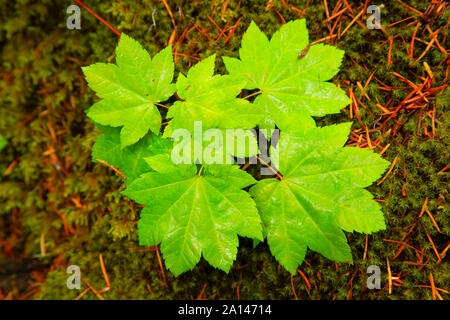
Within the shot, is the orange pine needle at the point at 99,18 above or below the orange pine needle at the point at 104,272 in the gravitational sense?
above

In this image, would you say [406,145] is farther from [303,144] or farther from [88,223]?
[88,223]

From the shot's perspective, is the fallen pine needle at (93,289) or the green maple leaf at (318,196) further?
the fallen pine needle at (93,289)

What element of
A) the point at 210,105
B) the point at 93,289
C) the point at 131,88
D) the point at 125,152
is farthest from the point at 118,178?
the point at 210,105

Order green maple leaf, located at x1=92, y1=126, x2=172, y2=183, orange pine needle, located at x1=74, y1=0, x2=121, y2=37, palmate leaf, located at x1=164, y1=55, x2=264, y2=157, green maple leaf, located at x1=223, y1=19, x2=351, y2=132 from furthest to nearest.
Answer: orange pine needle, located at x1=74, y1=0, x2=121, y2=37 → green maple leaf, located at x1=92, y1=126, x2=172, y2=183 → green maple leaf, located at x1=223, y1=19, x2=351, y2=132 → palmate leaf, located at x1=164, y1=55, x2=264, y2=157

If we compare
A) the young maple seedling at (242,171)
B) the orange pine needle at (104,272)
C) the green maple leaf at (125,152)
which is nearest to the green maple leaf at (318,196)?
the young maple seedling at (242,171)

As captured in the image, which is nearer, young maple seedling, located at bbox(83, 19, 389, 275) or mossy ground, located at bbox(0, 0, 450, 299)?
young maple seedling, located at bbox(83, 19, 389, 275)

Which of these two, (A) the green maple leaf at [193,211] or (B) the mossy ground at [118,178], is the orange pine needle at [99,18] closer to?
(B) the mossy ground at [118,178]

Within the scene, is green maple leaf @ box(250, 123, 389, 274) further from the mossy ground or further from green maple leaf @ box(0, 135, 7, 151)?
green maple leaf @ box(0, 135, 7, 151)

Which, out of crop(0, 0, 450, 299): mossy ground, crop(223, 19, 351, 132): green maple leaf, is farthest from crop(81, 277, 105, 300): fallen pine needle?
crop(223, 19, 351, 132): green maple leaf
